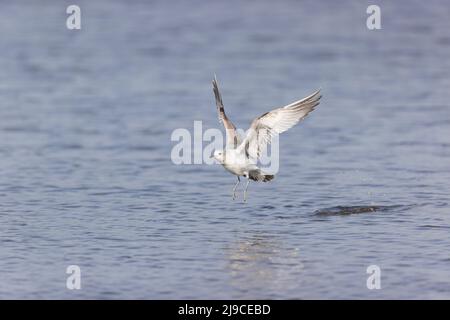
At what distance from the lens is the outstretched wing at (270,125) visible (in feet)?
42.5

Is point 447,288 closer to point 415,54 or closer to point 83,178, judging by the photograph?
point 83,178

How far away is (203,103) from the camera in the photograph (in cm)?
2230

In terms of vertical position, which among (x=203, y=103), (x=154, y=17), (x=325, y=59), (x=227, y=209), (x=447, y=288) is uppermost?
(x=154, y=17)

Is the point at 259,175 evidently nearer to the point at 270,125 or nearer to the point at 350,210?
the point at 270,125

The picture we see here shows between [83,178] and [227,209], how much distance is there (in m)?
2.97

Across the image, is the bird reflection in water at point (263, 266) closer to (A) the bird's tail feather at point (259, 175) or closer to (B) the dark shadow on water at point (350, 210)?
(A) the bird's tail feather at point (259, 175)

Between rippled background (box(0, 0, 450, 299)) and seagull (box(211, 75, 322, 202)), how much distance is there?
82 centimetres

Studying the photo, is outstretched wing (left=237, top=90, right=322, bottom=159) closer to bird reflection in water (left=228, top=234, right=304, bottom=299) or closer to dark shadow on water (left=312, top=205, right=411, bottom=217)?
bird reflection in water (left=228, top=234, right=304, bottom=299)

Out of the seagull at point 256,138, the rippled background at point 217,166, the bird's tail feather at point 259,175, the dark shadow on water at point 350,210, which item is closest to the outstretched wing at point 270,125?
the seagull at point 256,138

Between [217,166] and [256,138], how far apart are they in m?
4.41

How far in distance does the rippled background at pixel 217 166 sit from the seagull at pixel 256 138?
0.82m

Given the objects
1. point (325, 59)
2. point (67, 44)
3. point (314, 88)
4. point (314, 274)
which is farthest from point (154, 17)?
point (314, 274)

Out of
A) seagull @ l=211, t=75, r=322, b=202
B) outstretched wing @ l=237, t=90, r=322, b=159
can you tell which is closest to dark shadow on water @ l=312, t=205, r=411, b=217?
seagull @ l=211, t=75, r=322, b=202

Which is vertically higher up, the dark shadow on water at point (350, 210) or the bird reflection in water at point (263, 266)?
the dark shadow on water at point (350, 210)
